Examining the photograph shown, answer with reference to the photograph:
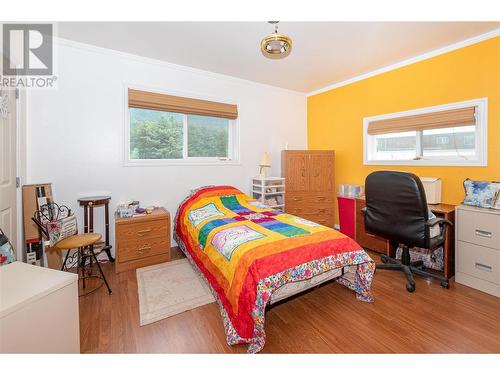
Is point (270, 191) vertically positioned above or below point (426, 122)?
below

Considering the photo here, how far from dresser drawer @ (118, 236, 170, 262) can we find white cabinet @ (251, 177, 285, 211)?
Result: 1.59 m

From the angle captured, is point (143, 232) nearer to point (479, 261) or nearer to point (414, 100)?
point (479, 261)

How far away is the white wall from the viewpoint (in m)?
2.59

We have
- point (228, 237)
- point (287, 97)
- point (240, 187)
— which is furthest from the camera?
point (287, 97)

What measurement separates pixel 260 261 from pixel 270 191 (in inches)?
89.6

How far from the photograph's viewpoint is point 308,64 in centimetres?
326

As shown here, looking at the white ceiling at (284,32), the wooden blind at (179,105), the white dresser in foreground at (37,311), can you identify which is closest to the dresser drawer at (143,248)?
the white dresser in foreground at (37,311)

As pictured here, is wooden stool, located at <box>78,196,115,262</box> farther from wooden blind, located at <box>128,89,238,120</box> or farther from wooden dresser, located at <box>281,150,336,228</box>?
wooden dresser, located at <box>281,150,336,228</box>

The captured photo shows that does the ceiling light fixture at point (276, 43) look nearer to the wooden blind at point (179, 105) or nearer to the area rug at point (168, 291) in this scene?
the wooden blind at point (179, 105)

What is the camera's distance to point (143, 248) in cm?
275

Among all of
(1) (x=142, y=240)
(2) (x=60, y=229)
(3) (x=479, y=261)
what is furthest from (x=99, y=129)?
(3) (x=479, y=261)
